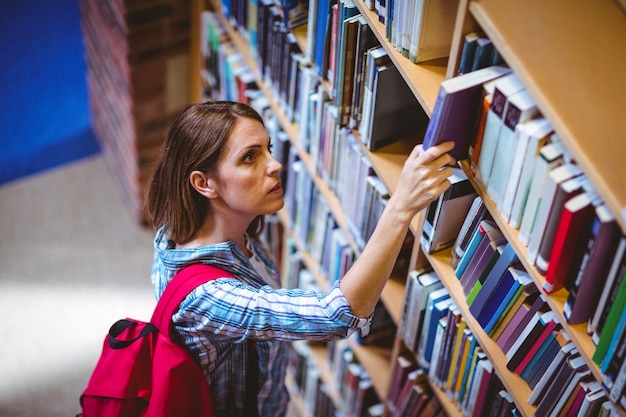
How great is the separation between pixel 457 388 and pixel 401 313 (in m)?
0.23

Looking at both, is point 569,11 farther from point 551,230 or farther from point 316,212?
point 316,212

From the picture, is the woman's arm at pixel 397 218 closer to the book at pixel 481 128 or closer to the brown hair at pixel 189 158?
the book at pixel 481 128

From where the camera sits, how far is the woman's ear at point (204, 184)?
61.5 inches

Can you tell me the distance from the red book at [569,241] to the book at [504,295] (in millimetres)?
105

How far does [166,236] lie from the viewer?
1.65 meters

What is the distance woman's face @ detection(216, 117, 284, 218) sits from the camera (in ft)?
5.09

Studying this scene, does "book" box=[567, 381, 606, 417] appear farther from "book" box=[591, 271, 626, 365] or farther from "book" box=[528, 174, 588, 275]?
"book" box=[528, 174, 588, 275]

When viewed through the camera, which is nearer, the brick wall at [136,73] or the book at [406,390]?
the book at [406,390]

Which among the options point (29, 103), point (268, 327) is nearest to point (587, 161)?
point (268, 327)

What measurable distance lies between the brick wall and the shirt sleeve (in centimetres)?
126

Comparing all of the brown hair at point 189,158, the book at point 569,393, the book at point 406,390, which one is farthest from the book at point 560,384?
the brown hair at point 189,158

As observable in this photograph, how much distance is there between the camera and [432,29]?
146 centimetres

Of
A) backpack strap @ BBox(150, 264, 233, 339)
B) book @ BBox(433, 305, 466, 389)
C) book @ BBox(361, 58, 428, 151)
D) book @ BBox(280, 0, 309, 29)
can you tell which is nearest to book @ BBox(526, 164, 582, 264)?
book @ BBox(433, 305, 466, 389)

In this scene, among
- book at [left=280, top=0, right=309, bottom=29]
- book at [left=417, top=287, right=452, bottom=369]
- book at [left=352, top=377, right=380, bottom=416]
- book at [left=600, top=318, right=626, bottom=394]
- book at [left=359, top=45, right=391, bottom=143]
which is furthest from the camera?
book at [left=352, top=377, right=380, bottom=416]
